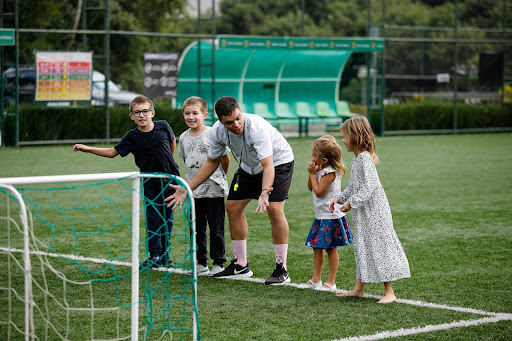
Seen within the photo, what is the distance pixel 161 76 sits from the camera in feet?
63.1

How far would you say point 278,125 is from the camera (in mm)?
24031

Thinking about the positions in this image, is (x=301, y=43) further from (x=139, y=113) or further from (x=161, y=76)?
(x=139, y=113)

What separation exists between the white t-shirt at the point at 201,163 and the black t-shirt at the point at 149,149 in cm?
18

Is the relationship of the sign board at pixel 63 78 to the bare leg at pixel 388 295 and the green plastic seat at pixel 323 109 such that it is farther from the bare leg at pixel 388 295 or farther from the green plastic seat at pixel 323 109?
the bare leg at pixel 388 295

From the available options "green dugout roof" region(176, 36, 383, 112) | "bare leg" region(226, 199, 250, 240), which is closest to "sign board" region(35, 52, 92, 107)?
"green dugout roof" region(176, 36, 383, 112)

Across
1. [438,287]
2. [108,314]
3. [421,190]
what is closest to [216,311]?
[108,314]

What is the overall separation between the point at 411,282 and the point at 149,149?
8.35 feet

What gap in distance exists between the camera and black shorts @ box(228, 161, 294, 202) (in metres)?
6.35

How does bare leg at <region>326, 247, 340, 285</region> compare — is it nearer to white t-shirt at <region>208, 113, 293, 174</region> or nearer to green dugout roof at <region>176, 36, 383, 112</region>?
white t-shirt at <region>208, 113, 293, 174</region>

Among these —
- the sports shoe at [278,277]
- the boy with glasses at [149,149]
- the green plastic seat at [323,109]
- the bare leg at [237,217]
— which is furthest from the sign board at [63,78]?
the sports shoe at [278,277]

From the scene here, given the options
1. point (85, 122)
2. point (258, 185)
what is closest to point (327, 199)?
point (258, 185)

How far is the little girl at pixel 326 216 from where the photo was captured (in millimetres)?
6121

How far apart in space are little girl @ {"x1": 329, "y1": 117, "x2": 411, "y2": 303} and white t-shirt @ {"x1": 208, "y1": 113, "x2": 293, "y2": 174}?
2.16 feet

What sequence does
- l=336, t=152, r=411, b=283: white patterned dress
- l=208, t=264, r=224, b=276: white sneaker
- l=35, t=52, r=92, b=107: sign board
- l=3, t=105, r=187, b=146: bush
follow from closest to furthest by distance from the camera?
l=336, t=152, r=411, b=283: white patterned dress
l=208, t=264, r=224, b=276: white sneaker
l=35, t=52, r=92, b=107: sign board
l=3, t=105, r=187, b=146: bush
